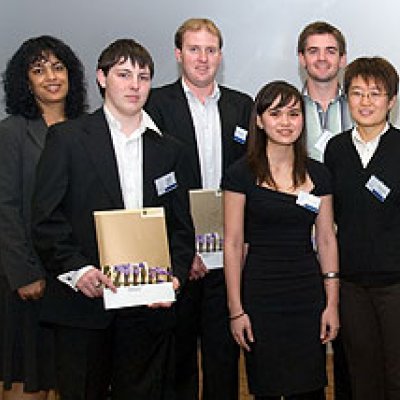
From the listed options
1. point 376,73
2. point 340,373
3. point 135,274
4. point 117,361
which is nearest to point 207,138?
point 376,73

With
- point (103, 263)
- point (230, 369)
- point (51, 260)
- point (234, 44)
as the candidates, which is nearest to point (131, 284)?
point (103, 263)

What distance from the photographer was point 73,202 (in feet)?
7.78

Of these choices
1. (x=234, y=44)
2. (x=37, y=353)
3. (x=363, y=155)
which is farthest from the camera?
(x=234, y=44)

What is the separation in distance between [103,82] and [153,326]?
0.90 metres

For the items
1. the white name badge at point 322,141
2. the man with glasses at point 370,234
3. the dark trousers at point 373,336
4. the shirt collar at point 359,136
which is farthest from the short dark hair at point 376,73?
the dark trousers at point 373,336

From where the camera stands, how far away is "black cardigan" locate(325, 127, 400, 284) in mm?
2670

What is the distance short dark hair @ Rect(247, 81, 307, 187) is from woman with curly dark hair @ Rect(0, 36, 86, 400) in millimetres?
906

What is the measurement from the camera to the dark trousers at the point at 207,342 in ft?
9.63

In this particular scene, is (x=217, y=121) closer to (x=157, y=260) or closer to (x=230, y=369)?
(x=157, y=260)

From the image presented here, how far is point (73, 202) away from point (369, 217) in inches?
45.3

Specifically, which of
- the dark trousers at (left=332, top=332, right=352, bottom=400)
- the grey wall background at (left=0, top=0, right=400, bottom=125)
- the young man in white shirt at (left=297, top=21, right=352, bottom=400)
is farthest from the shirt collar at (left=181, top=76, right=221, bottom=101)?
the grey wall background at (left=0, top=0, right=400, bottom=125)

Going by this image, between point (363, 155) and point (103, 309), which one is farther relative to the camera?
point (363, 155)

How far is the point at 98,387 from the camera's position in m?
2.41

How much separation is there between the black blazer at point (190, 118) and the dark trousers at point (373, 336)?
0.76m
